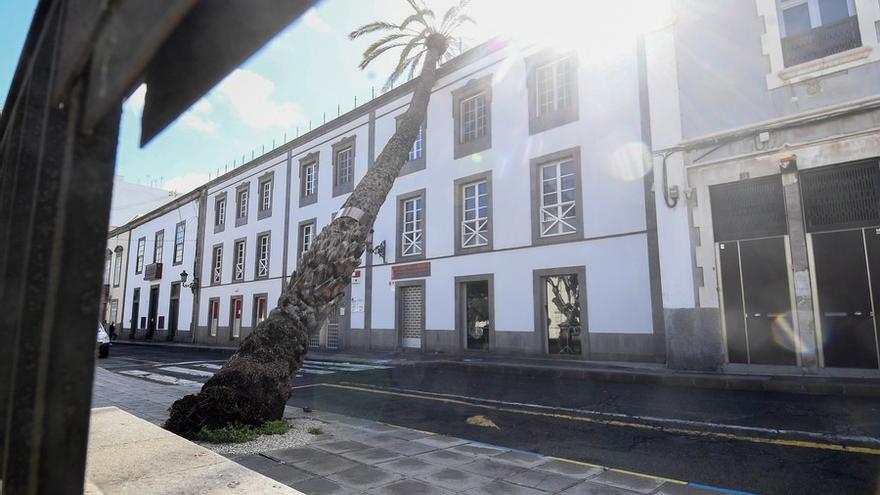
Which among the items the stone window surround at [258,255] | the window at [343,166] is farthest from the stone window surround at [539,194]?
the stone window surround at [258,255]

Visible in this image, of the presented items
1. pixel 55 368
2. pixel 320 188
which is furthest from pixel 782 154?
pixel 320 188

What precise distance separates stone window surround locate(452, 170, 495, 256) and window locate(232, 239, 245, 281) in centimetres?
1613

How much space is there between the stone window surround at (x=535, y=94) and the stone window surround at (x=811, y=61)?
16.5ft

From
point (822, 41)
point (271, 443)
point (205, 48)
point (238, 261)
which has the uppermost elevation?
point (822, 41)

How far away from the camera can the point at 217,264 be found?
3102cm

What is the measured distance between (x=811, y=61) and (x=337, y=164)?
17.9 m

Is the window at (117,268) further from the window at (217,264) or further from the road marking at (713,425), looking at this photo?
the road marking at (713,425)

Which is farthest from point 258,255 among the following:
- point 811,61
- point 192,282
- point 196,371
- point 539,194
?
point 811,61

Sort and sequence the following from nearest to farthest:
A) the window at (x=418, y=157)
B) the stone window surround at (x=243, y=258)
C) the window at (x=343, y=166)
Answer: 1. the window at (x=418, y=157)
2. the window at (x=343, y=166)
3. the stone window surround at (x=243, y=258)

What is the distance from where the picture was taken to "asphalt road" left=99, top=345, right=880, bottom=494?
4375 millimetres

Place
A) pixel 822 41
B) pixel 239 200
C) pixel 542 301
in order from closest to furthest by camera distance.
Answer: pixel 822 41 → pixel 542 301 → pixel 239 200

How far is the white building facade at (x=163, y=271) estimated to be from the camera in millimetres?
33344

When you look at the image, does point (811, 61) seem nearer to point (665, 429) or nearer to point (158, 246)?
point (665, 429)

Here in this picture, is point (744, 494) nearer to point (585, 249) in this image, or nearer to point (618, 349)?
point (618, 349)
